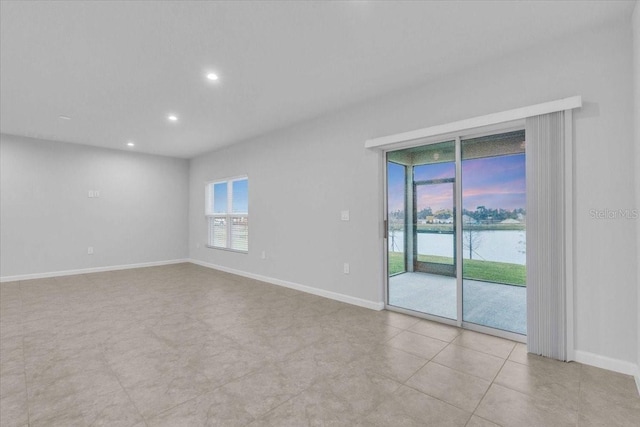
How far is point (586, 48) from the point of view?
7.91 feet

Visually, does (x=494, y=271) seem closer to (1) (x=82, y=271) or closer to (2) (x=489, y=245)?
(2) (x=489, y=245)

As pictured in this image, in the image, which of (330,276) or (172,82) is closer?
(172,82)

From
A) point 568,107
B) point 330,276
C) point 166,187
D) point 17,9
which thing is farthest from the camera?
point 166,187

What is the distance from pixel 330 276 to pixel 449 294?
5.19 feet

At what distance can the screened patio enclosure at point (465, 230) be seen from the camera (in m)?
2.90

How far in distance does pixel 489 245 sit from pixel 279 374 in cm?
232

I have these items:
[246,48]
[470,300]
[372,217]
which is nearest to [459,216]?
[470,300]

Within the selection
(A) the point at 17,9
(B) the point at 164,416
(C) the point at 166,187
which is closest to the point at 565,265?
(B) the point at 164,416

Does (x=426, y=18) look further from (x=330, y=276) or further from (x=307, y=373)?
(x=330, y=276)

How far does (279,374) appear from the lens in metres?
2.24

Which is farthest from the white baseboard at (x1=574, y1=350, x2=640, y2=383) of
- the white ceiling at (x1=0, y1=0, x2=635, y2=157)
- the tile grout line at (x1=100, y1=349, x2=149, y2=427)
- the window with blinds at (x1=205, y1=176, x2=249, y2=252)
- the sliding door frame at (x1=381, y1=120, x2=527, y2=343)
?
the window with blinds at (x1=205, y1=176, x2=249, y2=252)

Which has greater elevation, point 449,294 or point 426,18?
point 426,18

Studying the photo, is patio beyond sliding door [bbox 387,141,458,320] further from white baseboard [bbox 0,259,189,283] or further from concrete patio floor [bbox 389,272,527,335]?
white baseboard [bbox 0,259,189,283]

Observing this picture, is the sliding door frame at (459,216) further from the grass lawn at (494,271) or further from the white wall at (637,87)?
the white wall at (637,87)
